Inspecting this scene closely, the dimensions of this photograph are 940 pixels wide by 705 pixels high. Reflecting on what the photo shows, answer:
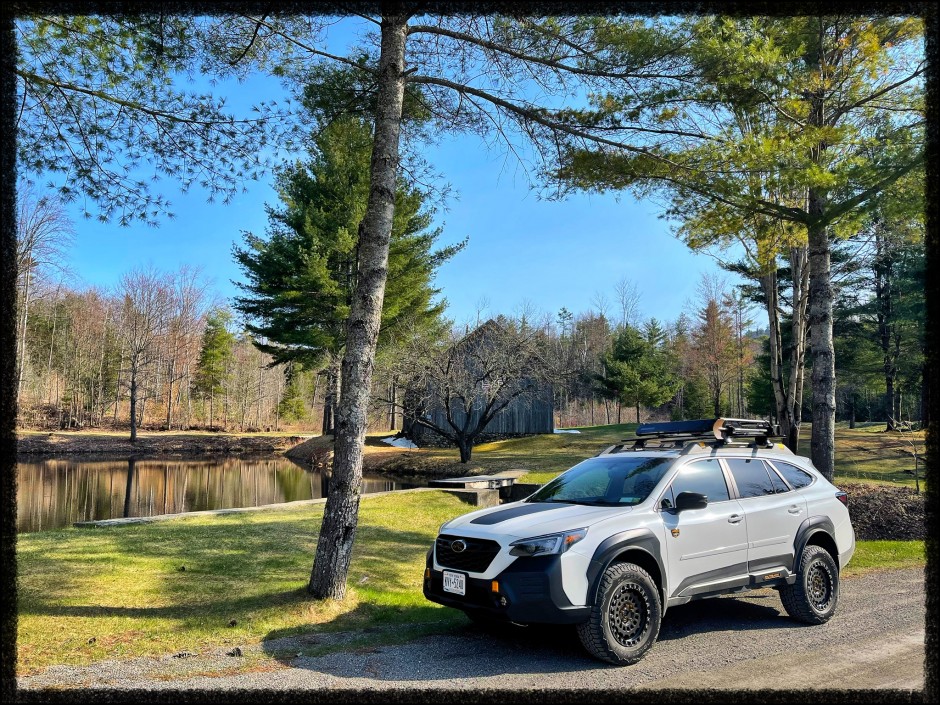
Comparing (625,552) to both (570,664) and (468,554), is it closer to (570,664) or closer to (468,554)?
(570,664)

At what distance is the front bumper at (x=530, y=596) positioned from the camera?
4793 millimetres

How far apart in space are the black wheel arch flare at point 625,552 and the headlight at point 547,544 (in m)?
0.22

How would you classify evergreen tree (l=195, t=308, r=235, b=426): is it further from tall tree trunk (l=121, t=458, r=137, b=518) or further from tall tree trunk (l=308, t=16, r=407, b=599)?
tall tree trunk (l=308, t=16, r=407, b=599)

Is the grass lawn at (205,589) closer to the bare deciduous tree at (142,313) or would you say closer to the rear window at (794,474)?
the rear window at (794,474)

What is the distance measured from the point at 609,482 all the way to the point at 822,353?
7924mm

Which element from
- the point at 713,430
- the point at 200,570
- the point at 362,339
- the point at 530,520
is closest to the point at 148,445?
the point at 200,570

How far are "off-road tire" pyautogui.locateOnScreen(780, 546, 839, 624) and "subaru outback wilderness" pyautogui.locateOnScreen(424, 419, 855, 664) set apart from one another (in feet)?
0.05

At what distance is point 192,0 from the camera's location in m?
5.31

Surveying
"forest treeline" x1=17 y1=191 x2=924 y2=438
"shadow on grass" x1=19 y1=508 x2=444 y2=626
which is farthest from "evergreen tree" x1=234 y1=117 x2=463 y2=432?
"shadow on grass" x1=19 y1=508 x2=444 y2=626

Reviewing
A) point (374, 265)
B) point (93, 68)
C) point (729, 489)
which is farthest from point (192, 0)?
point (729, 489)

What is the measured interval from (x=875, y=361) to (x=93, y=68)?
34.1 m

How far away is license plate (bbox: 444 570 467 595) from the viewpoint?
527cm

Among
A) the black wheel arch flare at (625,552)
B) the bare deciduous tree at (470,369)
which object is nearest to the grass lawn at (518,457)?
the bare deciduous tree at (470,369)

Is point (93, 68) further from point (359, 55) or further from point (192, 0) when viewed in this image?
point (359, 55)
